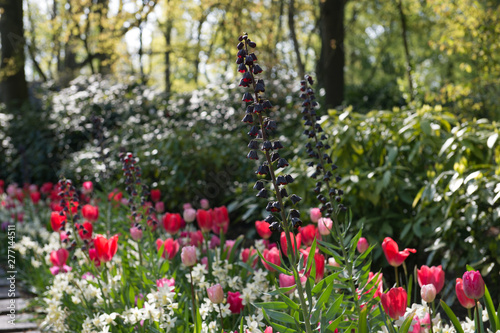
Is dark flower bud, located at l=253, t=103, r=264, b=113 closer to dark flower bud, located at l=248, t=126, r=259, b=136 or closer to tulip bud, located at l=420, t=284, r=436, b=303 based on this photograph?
dark flower bud, located at l=248, t=126, r=259, b=136

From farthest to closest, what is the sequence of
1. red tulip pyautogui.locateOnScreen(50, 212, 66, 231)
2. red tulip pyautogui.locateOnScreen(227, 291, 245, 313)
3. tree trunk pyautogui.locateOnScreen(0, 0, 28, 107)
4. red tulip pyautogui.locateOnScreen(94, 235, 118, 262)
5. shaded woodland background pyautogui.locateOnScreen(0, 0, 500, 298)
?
tree trunk pyautogui.locateOnScreen(0, 0, 28, 107)
shaded woodland background pyautogui.locateOnScreen(0, 0, 500, 298)
red tulip pyautogui.locateOnScreen(50, 212, 66, 231)
red tulip pyautogui.locateOnScreen(94, 235, 118, 262)
red tulip pyautogui.locateOnScreen(227, 291, 245, 313)

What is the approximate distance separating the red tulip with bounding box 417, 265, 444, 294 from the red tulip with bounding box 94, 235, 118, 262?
62.8 inches

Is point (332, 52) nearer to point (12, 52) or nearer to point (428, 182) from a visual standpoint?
point (428, 182)

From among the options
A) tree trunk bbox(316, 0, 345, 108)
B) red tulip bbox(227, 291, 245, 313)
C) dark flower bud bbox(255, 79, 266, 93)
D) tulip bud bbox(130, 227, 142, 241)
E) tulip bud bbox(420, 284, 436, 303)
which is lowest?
red tulip bbox(227, 291, 245, 313)

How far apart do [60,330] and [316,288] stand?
1.82 m

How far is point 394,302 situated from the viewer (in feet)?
5.69

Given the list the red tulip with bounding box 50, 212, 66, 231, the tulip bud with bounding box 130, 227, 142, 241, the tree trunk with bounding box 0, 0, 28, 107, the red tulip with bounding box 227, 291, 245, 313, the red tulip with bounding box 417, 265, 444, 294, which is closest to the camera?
the red tulip with bounding box 417, 265, 444, 294

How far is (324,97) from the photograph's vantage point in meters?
8.97

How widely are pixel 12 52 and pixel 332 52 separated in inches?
336

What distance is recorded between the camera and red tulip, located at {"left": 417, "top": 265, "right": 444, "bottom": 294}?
1978 mm

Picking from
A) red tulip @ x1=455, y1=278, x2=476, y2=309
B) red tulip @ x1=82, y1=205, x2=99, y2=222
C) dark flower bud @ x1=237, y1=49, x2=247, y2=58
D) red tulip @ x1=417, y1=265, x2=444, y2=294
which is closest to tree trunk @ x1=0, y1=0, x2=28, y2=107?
red tulip @ x1=82, y1=205, x2=99, y2=222

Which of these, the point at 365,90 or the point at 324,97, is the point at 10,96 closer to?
the point at 324,97

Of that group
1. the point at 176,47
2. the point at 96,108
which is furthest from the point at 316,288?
the point at 176,47

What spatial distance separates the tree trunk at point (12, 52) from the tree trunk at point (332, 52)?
7622 mm
